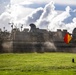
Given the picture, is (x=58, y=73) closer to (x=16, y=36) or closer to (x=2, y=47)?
(x=2, y=47)

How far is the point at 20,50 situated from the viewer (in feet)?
325

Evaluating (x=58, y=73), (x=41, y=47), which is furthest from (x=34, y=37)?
(x=58, y=73)

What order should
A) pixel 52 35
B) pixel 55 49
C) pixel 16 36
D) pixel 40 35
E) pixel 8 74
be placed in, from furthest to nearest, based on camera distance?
pixel 52 35 → pixel 40 35 → pixel 16 36 → pixel 55 49 → pixel 8 74

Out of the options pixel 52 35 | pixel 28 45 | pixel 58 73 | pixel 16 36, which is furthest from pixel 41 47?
pixel 58 73

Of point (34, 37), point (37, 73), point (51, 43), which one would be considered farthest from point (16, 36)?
point (37, 73)

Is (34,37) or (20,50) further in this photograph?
(34,37)

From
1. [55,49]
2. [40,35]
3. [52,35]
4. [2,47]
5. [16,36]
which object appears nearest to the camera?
[2,47]

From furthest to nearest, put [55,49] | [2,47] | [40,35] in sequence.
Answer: [40,35] → [55,49] → [2,47]

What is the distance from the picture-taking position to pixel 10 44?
341 ft

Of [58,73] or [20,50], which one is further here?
[20,50]

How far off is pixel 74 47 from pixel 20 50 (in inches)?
1023

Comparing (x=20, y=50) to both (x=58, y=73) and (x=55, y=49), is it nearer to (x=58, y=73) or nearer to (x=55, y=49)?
(x=55, y=49)

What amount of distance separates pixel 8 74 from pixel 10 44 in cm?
6835

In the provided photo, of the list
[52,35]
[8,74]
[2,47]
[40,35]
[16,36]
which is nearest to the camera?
[8,74]
